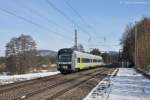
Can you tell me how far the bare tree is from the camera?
90500 mm

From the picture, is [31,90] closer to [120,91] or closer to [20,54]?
[120,91]

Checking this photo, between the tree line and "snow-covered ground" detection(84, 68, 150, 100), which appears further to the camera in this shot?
the tree line

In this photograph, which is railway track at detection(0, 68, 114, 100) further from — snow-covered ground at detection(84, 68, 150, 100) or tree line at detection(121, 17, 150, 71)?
tree line at detection(121, 17, 150, 71)

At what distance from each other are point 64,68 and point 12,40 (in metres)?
59.4

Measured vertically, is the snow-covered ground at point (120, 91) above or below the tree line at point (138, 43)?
below

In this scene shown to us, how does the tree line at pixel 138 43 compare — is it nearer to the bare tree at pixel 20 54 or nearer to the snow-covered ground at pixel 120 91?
the bare tree at pixel 20 54

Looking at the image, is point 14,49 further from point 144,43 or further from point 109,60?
point 109,60

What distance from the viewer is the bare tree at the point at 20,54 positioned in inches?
3563

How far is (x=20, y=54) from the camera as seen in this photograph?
97.2 meters

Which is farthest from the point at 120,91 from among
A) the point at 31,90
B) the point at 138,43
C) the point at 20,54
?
the point at 20,54

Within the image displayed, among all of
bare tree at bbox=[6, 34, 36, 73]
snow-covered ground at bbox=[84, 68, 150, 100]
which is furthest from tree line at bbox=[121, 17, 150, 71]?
snow-covered ground at bbox=[84, 68, 150, 100]

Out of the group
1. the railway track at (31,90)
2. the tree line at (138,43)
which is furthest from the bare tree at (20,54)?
the railway track at (31,90)

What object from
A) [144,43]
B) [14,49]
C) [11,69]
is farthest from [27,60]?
[144,43]

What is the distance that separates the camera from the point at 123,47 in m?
117
